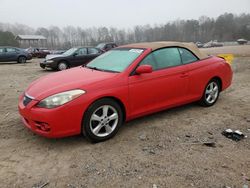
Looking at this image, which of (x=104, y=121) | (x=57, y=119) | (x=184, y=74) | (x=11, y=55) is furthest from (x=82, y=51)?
(x=57, y=119)

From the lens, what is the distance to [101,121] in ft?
12.9

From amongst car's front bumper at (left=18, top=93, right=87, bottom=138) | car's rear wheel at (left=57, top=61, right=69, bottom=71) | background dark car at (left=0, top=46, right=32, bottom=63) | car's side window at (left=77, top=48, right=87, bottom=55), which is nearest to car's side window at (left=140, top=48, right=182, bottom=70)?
car's front bumper at (left=18, top=93, right=87, bottom=138)

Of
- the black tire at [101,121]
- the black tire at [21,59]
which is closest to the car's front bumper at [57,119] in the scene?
the black tire at [101,121]

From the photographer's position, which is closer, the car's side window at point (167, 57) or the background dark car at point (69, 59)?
the car's side window at point (167, 57)

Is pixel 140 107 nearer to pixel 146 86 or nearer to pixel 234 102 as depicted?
pixel 146 86

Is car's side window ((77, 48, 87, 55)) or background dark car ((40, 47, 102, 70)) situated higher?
car's side window ((77, 48, 87, 55))

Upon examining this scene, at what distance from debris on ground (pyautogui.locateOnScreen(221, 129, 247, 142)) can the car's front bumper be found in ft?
7.70

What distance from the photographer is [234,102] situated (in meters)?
5.99

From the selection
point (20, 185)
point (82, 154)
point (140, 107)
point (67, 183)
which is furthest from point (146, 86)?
point (20, 185)

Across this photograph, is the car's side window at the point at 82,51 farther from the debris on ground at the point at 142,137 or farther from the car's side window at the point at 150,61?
the debris on ground at the point at 142,137

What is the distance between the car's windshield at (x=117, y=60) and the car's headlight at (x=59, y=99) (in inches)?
38.1

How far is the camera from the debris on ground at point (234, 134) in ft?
13.4

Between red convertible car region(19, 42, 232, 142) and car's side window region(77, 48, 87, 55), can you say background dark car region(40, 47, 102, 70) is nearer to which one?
car's side window region(77, 48, 87, 55)

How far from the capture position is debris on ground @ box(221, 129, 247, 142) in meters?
4.07
